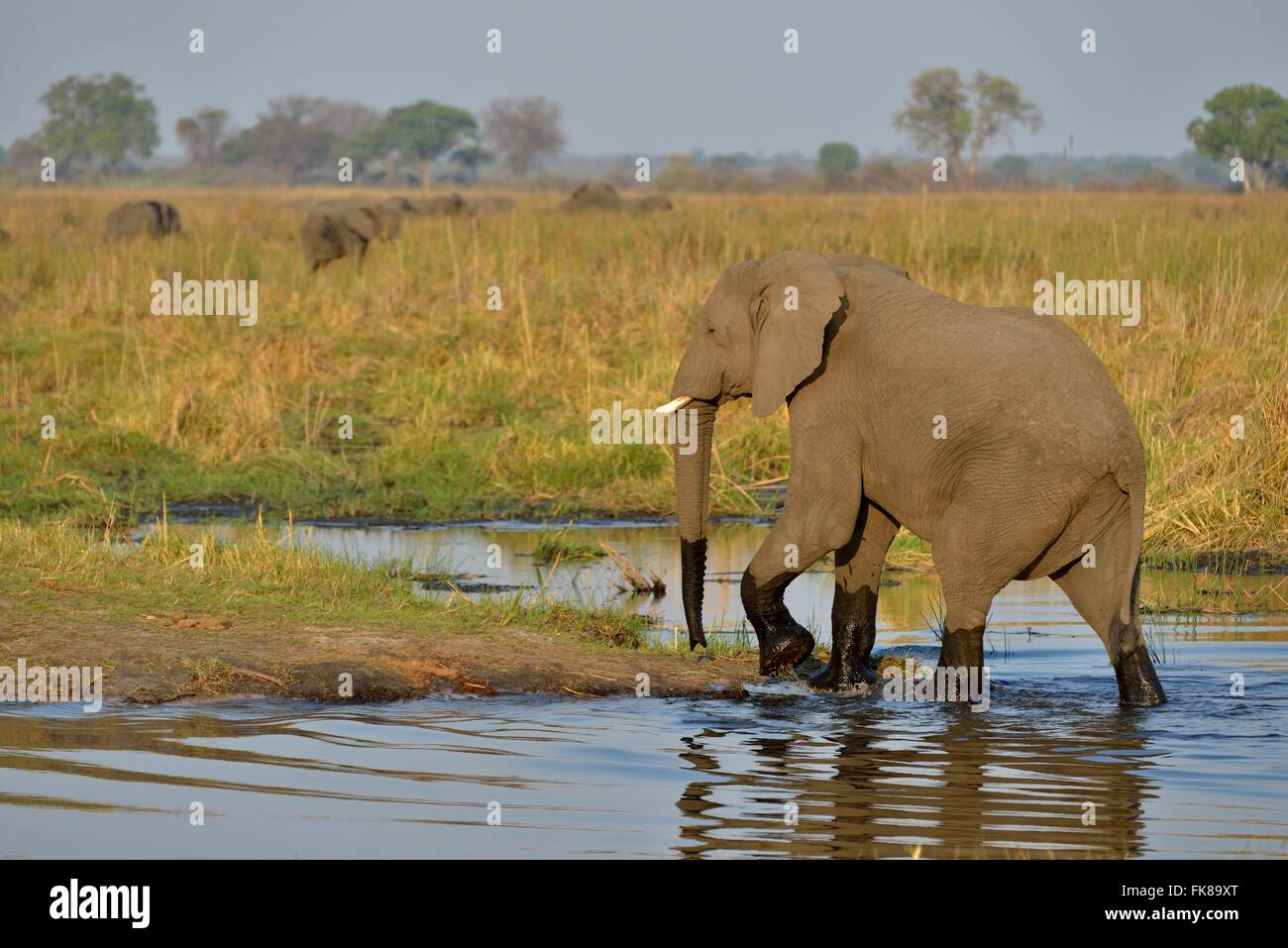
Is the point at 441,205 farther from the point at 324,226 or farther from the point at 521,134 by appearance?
the point at 521,134

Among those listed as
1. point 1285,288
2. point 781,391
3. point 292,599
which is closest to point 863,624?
point 781,391

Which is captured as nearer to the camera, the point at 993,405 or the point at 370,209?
the point at 993,405

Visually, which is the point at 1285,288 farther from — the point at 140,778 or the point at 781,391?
the point at 140,778

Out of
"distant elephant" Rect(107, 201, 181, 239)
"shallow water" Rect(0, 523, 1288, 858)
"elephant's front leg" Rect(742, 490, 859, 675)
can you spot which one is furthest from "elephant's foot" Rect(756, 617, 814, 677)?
"distant elephant" Rect(107, 201, 181, 239)

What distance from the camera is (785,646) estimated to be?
305 inches

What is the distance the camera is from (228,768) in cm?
621

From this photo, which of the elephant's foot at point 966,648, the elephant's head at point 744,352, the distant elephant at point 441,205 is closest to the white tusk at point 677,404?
the elephant's head at point 744,352

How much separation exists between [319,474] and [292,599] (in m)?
4.40

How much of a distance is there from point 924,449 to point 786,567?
0.75 meters

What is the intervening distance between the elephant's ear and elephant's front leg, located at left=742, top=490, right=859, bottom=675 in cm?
45

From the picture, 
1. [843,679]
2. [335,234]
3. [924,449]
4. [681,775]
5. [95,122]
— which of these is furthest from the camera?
[95,122]

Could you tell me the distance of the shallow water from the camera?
5469 millimetres

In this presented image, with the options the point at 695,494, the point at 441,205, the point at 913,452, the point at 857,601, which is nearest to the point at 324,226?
the point at 441,205

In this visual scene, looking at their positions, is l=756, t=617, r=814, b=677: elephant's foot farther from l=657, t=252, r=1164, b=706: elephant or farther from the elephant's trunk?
the elephant's trunk
